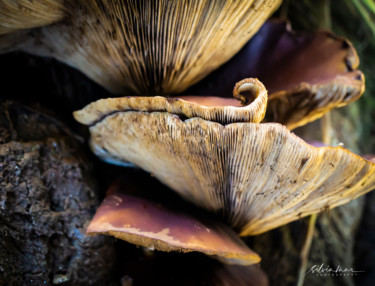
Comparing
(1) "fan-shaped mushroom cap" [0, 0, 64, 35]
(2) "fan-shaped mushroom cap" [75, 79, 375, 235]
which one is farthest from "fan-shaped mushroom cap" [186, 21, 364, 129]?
(1) "fan-shaped mushroom cap" [0, 0, 64, 35]

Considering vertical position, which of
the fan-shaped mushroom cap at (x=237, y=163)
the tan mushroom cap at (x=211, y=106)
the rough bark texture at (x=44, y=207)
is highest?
the tan mushroom cap at (x=211, y=106)

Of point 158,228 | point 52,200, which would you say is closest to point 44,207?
point 52,200

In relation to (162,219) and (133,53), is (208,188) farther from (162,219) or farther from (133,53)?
(133,53)

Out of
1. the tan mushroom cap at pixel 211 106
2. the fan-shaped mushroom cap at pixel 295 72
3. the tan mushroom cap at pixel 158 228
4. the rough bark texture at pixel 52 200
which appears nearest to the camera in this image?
the tan mushroom cap at pixel 211 106

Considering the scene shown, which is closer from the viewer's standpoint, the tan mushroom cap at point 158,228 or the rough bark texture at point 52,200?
the tan mushroom cap at point 158,228

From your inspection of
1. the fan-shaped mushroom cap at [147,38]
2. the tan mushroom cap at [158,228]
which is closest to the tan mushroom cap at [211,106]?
the fan-shaped mushroom cap at [147,38]

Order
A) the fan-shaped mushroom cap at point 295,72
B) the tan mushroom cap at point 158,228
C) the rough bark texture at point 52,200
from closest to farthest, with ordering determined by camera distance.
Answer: the tan mushroom cap at point 158,228 → the rough bark texture at point 52,200 → the fan-shaped mushroom cap at point 295,72

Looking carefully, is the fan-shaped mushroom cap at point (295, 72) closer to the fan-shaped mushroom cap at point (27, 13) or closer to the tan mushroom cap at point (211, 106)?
the tan mushroom cap at point (211, 106)

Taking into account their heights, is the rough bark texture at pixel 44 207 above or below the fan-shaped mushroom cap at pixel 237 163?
below

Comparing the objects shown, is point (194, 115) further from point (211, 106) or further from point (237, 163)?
point (237, 163)
